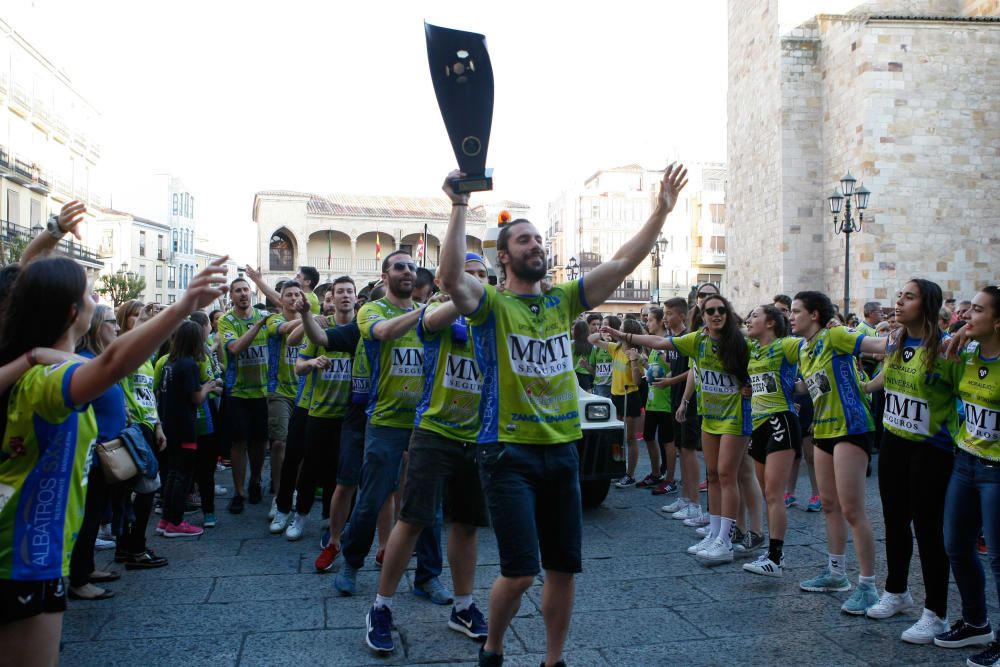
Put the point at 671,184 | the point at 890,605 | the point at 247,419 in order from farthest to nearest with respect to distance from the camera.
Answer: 1. the point at 247,419
2. the point at 890,605
3. the point at 671,184

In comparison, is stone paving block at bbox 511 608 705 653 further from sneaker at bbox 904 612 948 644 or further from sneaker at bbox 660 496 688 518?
sneaker at bbox 660 496 688 518

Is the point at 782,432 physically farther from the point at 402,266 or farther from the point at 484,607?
the point at 402,266

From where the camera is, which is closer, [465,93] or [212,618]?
[465,93]

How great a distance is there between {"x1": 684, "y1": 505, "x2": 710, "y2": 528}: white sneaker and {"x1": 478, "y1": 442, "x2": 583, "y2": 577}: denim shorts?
3943 millimetres

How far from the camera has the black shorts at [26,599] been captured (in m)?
2.33

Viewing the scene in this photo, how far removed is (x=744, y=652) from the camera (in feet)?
13.6

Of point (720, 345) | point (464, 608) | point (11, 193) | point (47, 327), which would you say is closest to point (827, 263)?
point (720, 345)

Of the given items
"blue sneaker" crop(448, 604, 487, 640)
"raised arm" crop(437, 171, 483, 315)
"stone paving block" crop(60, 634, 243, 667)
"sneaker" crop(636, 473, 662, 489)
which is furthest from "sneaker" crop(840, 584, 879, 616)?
"sneaker" crop(636, 473, 662, 489)

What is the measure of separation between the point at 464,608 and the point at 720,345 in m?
2.94

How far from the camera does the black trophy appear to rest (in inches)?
126

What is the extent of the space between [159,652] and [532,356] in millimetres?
2505

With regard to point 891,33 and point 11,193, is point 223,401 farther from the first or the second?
point 11,193

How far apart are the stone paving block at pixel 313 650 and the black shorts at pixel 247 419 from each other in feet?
12.2

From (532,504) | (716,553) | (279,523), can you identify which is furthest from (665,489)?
(532,504)
